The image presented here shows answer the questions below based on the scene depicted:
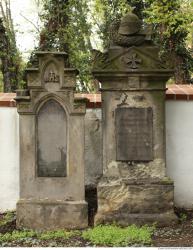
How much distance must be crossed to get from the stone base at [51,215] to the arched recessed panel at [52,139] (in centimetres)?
47

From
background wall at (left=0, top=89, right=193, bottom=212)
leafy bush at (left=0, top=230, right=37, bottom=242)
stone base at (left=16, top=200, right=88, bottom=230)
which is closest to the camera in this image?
leafy bush at (left=0, top=230, right=37, bottom=242)

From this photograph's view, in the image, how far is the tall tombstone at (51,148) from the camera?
6914 mm

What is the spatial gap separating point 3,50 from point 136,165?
1030 cm

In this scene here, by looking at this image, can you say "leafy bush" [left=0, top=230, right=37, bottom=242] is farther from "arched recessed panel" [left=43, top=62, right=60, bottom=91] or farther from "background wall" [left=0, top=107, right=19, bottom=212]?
"arched recessed panel" [left=43, top=62, right=60, bottom=91]

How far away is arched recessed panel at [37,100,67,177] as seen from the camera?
701 centimetres

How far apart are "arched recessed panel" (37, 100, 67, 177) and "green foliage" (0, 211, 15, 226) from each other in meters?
0.97

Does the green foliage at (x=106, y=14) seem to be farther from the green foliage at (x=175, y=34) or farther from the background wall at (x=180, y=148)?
the background wall at (x=180, y=148)

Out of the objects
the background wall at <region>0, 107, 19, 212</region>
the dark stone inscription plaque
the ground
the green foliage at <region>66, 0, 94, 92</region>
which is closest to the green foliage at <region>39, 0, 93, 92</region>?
the green foliage at <region>66, 0, 94, 92</region>

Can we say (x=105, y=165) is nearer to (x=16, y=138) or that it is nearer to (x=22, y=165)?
(x=22, y=165)

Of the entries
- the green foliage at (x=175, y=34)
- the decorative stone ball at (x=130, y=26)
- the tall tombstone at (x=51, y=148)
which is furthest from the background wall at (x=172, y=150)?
the green foliage at (x=175, y=34)

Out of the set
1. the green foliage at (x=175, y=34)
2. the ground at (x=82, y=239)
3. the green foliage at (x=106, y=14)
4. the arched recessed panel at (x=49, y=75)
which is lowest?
the ground at (x=82, y=239)

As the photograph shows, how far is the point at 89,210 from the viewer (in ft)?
24.2

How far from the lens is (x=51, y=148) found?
703cm

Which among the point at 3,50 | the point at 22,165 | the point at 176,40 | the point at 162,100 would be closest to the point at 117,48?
the point at 162,100
